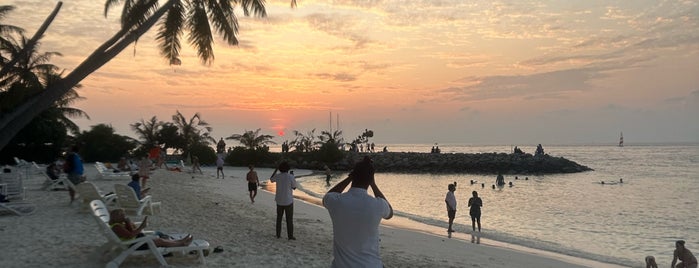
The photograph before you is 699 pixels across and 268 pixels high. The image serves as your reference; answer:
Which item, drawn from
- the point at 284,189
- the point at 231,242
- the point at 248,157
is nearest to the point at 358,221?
the point at 231,242

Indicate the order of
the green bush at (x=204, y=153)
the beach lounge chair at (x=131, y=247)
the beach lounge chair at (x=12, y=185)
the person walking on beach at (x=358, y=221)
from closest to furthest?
the person walking on beach at (x=358, y=221) < the beach lounge chair at (x=131, y=247) < the beach lounge chair at (x=12, y=185) < the green bush at (x=204, y=153)

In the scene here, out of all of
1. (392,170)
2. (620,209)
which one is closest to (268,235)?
(620,209)

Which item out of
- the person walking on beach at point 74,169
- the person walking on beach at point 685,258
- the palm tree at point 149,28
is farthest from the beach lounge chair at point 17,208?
the person walking on beach at point 685,258

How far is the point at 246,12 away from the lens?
41.1ft

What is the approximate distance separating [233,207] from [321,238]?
20.1 feet

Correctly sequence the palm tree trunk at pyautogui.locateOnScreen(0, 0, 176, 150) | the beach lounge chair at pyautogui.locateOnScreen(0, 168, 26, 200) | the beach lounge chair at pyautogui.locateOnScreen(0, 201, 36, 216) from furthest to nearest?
the beach lounge chair at pyautogui.locateOnScreen(0, 168, 26, 200), the beach lounge chair at pyautogui.locateOnScreen(0, 201, 36, 216), the palm tree trunk at pyautogui.locateOnScreen(0, 0, 176, 150)

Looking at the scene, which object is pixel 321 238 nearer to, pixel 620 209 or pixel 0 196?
pixel 0 196

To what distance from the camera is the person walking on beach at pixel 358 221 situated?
3.92 metres

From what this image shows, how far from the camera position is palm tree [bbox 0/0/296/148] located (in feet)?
21.9

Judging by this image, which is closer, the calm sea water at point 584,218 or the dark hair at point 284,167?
the dark hair at point 284,167

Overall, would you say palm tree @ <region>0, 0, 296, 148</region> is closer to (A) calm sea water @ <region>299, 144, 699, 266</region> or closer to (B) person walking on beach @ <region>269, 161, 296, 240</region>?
(B) person walking on beach @ <region>269, 161, 296, 240</region>

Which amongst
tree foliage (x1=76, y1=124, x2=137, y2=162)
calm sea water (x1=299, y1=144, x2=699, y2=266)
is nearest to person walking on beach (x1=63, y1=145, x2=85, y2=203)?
calm sea water (x1=299, y1=144, x2=699, y2=266)

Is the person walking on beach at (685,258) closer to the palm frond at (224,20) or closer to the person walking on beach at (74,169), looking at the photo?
the palm frond at (224,20)

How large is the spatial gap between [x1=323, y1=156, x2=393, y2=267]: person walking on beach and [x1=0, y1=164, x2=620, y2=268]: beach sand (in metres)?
4.57
